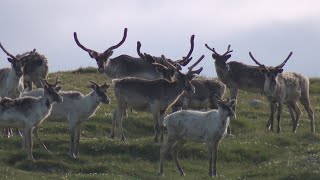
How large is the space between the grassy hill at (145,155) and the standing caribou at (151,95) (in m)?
0.88

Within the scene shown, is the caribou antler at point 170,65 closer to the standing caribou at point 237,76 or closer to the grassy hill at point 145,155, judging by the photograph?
the grassy hill at point 145,155

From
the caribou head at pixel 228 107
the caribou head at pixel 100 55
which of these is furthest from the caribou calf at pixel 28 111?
the caribou head at pixel 100 55

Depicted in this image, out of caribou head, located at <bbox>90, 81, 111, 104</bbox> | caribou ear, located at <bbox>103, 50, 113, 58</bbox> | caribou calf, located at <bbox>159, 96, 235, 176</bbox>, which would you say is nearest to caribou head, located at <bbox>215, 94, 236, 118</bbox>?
caribou calf, located at <bbox>159, 96, 235, 176</bbox>

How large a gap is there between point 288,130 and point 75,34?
344 inches

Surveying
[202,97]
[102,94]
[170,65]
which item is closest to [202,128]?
[102,94]

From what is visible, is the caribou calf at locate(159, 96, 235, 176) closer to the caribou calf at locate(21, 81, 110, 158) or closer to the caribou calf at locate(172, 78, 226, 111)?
the caribou calf at locate(21, 81, 110, 158)

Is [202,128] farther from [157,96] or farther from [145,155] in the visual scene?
[157,96]

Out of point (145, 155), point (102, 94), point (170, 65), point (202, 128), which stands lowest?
point (145, 155)

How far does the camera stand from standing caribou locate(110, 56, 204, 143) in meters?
26.0

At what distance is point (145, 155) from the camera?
25016 millimetres

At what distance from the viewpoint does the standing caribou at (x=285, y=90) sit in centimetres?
3008

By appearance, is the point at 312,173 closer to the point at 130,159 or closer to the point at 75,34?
the point at 130,159

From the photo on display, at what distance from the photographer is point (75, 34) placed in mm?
31141

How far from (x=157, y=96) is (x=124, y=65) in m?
5.71
